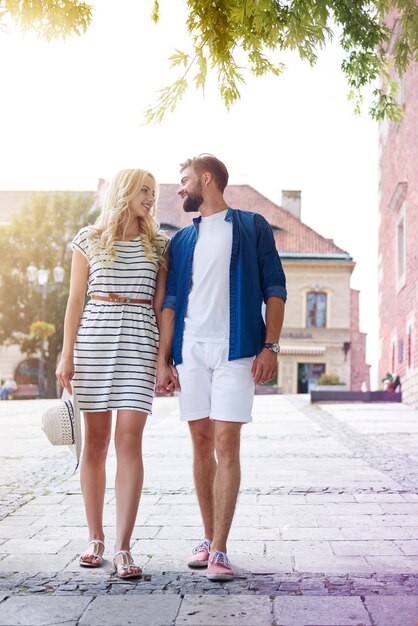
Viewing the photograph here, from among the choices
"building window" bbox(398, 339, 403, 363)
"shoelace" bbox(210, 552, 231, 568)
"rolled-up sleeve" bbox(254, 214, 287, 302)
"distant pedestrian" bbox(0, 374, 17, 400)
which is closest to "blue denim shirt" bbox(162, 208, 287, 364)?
"rolled-up sleeve" bbox(254, 214, 287, 302)

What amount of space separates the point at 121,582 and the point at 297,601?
89cm

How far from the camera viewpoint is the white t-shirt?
15.7ft

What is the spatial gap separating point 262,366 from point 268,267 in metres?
0.53

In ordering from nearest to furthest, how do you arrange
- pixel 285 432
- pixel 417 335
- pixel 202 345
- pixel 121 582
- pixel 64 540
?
pixel 121 582 → pixel 202 345 → pixel 64 540 → pixel 285 432 → pixel 417 335

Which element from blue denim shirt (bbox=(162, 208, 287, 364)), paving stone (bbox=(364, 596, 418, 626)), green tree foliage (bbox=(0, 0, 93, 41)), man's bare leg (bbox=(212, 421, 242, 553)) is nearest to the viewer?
paving stone (bbox=(364, 596, 418, 626))

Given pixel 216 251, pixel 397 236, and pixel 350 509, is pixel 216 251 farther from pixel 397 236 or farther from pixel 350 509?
pixel 397 236

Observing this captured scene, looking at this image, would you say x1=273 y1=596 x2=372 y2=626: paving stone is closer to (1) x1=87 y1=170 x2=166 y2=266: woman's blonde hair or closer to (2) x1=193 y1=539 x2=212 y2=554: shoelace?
(2) x1=193 y1=539 x2=212 y2=554: shoelace

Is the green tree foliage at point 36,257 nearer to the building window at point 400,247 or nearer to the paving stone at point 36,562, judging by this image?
the building window at point 400,247

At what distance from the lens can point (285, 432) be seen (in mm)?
14430

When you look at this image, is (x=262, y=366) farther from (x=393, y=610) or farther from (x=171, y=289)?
(x=393, y=610)

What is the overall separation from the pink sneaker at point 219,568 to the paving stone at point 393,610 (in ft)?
2.27

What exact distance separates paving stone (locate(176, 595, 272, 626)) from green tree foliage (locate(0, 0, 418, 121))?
8.29 feet

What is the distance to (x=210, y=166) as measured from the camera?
4.96m

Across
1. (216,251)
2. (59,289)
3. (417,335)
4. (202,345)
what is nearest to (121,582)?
(202,345)
